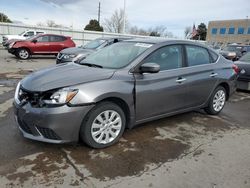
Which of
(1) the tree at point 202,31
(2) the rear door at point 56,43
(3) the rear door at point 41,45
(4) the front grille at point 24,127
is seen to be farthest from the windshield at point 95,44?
(1) the tree at point 202,31

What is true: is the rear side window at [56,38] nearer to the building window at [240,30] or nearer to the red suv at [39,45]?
the red suv at [39,45]

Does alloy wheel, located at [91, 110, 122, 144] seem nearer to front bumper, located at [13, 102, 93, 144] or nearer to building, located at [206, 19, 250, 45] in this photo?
front bumper, located at [13, 102, 93, 144]

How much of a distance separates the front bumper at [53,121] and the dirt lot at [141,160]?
28cm

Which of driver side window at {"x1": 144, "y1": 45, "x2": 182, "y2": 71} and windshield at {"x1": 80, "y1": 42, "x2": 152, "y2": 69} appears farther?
driver side window at {"x1": 144, "y1": 45, "x2": 182, "y2": 71}

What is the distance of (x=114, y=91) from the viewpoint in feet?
11.6

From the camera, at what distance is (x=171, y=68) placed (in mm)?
4359

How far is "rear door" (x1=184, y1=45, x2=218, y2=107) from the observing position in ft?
15.3

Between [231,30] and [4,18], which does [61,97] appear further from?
[231,30]

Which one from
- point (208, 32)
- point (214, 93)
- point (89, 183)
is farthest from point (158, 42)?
point (208, 32)

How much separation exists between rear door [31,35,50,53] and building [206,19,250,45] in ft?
156

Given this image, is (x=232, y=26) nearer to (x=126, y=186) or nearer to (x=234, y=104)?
(x=234, y=104)

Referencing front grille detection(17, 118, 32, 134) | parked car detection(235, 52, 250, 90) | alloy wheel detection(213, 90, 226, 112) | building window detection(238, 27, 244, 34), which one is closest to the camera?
front grille detection(17, 118, 32, 134)

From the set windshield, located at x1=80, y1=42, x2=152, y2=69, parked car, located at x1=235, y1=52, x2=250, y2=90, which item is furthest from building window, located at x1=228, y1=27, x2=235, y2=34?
windshield, located at x1=80, y1=42, x2=152, y2=69

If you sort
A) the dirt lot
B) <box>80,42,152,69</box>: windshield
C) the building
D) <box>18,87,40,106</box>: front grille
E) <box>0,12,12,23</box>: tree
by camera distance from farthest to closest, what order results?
the building, <box>0,12,12,23</box>: tree, <box>80,42,152,69</box>: windshield, <box>18,87,40,106</box>: front grille, the dirt lot
